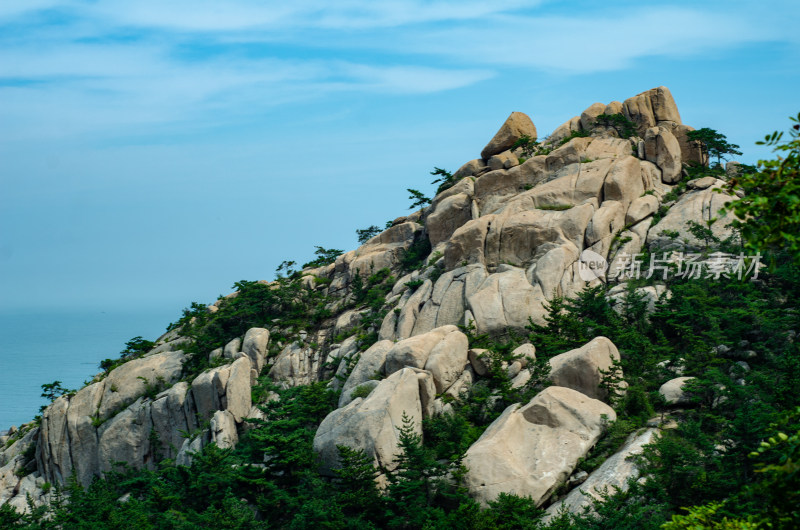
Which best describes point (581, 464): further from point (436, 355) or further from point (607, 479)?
point (436, 355)

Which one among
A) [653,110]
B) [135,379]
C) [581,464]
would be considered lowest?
[135,379]

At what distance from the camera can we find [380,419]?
2958cm

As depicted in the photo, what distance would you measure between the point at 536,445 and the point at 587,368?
4162 millimetres

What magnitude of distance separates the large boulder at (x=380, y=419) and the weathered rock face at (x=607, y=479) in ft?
22.8

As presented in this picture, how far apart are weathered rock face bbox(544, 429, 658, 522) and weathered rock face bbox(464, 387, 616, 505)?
918mm

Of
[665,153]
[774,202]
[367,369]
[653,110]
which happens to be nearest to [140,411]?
[367,369]

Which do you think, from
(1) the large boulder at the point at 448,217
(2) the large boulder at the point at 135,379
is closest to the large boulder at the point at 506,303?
(1) the large boulder at the point at 448,217

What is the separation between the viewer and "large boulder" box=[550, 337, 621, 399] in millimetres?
29562

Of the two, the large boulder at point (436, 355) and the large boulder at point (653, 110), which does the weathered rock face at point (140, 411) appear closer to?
the large boulder at point (436, 355)

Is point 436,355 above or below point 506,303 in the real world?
below

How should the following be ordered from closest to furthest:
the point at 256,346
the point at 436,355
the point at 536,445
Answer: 1. the point at 536,445
2. the point at 436,355
3. the point at 256,346

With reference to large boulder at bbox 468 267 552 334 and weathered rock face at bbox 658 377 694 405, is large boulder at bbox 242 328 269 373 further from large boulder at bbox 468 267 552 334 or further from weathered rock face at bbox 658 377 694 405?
weathered rock face at bbox 658 377 694 405

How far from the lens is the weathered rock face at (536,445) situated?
85.2 feet

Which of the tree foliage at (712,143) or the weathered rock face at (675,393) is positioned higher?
the tree foliage at (712,143)
